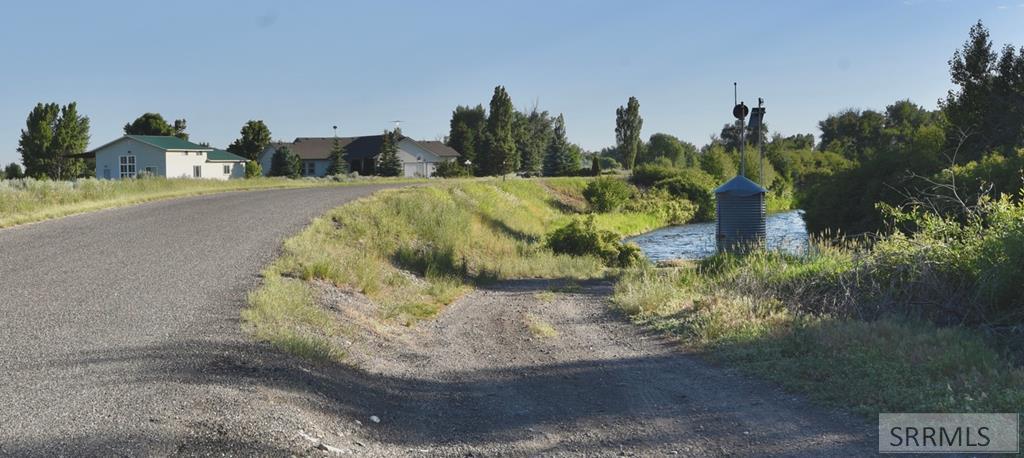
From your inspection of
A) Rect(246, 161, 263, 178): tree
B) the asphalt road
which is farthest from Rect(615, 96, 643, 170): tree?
the asphalt road

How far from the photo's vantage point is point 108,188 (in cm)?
2748

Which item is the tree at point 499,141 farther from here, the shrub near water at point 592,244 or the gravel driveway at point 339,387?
the gravel driveway at point 339,387

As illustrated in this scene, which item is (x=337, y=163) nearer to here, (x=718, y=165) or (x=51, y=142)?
(x=51, y=142)

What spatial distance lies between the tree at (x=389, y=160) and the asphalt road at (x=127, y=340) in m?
62.6

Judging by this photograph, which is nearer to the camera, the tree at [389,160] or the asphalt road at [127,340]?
the asphalt road at [127,340]

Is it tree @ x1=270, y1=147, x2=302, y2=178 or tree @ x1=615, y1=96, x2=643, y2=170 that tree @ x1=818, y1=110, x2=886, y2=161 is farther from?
tree @ x1=270, y1=147, x2=302, y2=178

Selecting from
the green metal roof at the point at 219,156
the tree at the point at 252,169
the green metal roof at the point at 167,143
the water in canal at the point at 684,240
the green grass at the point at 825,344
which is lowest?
the water in canal at the point at 684,240

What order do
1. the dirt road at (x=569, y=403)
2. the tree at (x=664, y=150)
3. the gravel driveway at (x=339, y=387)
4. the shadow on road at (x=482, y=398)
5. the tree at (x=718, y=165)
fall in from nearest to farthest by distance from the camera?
the gravel driveway at (x=339, y=387) → the dirt road at (x=569, y=403) → the shadow on road at (x=482, y=398) → the tree at (x=718, y=165) → the tree at (x=664, y=150)

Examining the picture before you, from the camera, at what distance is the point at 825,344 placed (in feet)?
29.2

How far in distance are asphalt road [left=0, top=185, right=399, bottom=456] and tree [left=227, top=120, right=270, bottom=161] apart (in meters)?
71.5

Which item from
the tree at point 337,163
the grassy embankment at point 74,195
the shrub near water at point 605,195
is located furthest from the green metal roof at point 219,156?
the grassy embankment at point 74,195

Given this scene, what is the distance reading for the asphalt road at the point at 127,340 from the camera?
5.61 m

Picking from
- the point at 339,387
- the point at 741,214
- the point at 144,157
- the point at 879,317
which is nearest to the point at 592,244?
the point at 741,214

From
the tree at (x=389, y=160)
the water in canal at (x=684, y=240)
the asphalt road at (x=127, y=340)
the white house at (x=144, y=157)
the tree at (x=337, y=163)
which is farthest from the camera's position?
the tree at (x=337, y=163)
